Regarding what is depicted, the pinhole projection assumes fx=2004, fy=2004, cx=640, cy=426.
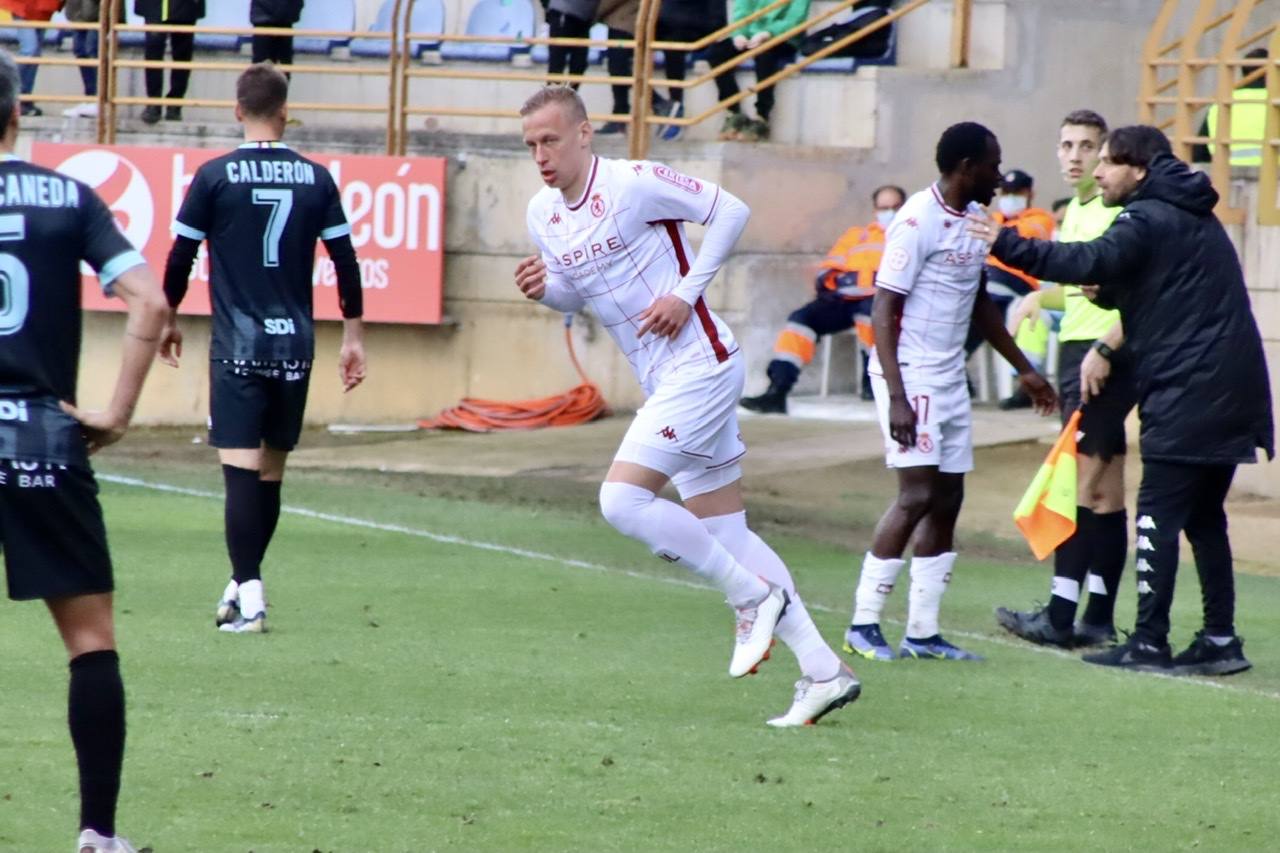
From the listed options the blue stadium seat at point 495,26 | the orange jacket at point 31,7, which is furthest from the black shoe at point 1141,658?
the orange jacket at point 31,7

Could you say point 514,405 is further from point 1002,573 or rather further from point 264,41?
point 1002,573

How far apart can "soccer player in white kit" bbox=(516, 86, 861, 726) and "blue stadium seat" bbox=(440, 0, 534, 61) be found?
1299 centimetres

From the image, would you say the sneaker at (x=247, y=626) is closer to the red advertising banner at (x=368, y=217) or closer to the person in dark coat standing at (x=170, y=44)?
the red advertising banner at (x=368, y=217)

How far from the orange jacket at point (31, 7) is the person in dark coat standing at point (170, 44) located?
1091 mm

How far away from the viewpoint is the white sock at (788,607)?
6531 millimetres

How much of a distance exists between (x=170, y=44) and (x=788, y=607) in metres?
13.1

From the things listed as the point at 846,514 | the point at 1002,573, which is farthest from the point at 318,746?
the point at 846,514

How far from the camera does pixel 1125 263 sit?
303 inches

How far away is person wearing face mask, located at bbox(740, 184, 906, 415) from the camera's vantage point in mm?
16266

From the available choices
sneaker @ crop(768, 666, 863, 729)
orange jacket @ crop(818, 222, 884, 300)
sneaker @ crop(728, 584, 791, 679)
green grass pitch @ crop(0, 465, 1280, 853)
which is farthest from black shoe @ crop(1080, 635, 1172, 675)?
orange jacket @ crop(818, 222, 884, 300)

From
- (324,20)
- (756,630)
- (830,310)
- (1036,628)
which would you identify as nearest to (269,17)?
(324,20)

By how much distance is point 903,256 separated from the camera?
7.63 m

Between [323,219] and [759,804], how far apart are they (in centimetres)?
361

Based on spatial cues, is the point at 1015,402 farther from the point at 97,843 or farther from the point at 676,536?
the point at 97,843
